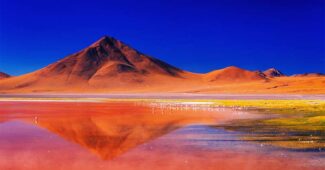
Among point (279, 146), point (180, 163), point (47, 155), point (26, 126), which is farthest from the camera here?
point (26, 126)

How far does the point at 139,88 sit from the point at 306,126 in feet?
515

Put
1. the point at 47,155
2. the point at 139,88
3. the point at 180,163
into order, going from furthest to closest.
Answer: the point at 139,88, the point at 47,155, the point at 180,163

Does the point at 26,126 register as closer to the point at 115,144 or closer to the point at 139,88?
the point at 115,144

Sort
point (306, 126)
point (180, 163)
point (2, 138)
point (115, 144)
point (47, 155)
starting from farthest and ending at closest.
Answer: point (306, 126), point (2, 138), point (115, 144), point (47, 155), point (180, 163)

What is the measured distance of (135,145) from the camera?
1738cm

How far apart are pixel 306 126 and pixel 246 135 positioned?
5.03 m

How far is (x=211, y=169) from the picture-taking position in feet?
41.3

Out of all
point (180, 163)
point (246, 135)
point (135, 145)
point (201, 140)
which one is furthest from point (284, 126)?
point (180, 163)

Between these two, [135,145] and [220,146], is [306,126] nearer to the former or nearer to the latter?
[220,146]

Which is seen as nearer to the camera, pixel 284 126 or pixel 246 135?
pixel 246 135

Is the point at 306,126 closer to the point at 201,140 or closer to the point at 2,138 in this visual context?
the point at 201,140

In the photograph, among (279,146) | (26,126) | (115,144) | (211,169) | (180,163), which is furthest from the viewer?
(26,126)

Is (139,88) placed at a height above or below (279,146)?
above

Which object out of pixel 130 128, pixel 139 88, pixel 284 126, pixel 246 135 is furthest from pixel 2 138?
pixel 139 88
